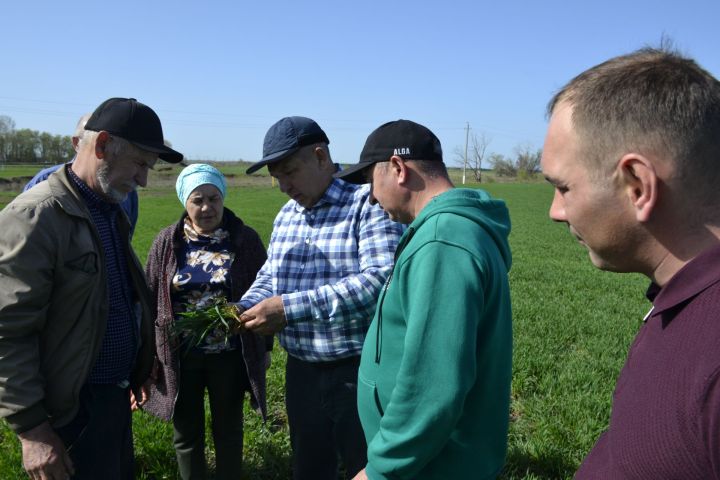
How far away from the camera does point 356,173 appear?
95.2 inches

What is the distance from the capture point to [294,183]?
3.08 meters

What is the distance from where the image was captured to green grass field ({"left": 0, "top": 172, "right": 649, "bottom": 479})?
4.09m

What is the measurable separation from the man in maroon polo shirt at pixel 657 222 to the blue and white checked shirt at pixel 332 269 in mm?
1647

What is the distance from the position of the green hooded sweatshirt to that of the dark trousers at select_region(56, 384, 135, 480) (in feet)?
4.68

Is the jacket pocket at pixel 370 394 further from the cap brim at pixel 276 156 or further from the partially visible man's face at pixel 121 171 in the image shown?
the partially visible man's face at pixel 121 171

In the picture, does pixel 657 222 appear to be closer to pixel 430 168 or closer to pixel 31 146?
pixel 430 168

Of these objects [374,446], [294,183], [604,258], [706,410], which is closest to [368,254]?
[294,183]

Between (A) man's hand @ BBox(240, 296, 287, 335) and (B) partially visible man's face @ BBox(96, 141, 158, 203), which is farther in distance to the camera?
(A) man's hand @ BBox(240, 296, 287, 335)

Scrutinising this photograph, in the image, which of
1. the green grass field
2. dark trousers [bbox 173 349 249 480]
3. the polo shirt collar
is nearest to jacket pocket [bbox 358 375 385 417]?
the polo shirt collar

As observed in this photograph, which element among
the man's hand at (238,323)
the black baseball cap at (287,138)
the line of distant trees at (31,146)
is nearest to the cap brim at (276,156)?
the black baseball cap at (287,138)

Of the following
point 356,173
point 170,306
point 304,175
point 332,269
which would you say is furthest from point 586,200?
point 170,306

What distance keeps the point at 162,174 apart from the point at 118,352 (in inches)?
2223

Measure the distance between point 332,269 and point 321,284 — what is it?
0.11 meters

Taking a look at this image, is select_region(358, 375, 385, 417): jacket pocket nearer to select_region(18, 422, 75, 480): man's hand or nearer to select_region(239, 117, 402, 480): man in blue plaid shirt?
select_region(239, 117, 402, 480): man in blue plaid shirt
